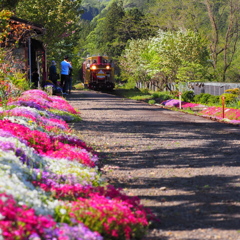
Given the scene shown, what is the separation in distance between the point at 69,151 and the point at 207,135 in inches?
235

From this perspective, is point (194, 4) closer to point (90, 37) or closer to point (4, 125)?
point (4, 125)

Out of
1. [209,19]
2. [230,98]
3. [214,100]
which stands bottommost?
[214,100]

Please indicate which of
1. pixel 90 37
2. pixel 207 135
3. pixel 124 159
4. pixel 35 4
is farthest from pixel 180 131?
pixel 90 37

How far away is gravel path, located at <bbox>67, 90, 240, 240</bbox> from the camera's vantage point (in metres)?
5.10

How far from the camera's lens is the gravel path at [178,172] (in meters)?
5.10

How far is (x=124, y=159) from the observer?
347 inches

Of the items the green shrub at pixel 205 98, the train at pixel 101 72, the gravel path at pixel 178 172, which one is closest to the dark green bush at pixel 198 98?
the green shrub at pixel 205 98

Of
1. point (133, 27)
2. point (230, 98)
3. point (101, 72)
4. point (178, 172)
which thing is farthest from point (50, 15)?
point (133, 27)

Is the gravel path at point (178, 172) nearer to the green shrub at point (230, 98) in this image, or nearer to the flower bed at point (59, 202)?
the flower bed at point (59, 202)

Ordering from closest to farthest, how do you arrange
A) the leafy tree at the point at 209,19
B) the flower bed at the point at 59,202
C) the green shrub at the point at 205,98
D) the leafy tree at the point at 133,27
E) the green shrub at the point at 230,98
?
the flower bed at the point at 59,202, the green shrub at the point at 230,98, the green shrub at the point at 205,98, the leafy tree at the point at 209,19, the leafy tree at the point at 133,27

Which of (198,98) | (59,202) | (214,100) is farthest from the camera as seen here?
(198,98)

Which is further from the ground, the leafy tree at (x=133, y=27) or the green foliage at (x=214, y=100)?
the leafy tree at (x=133, y=27)

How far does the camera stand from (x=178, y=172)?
775 centimetres

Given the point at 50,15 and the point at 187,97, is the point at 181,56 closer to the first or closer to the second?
the point at 187,97
